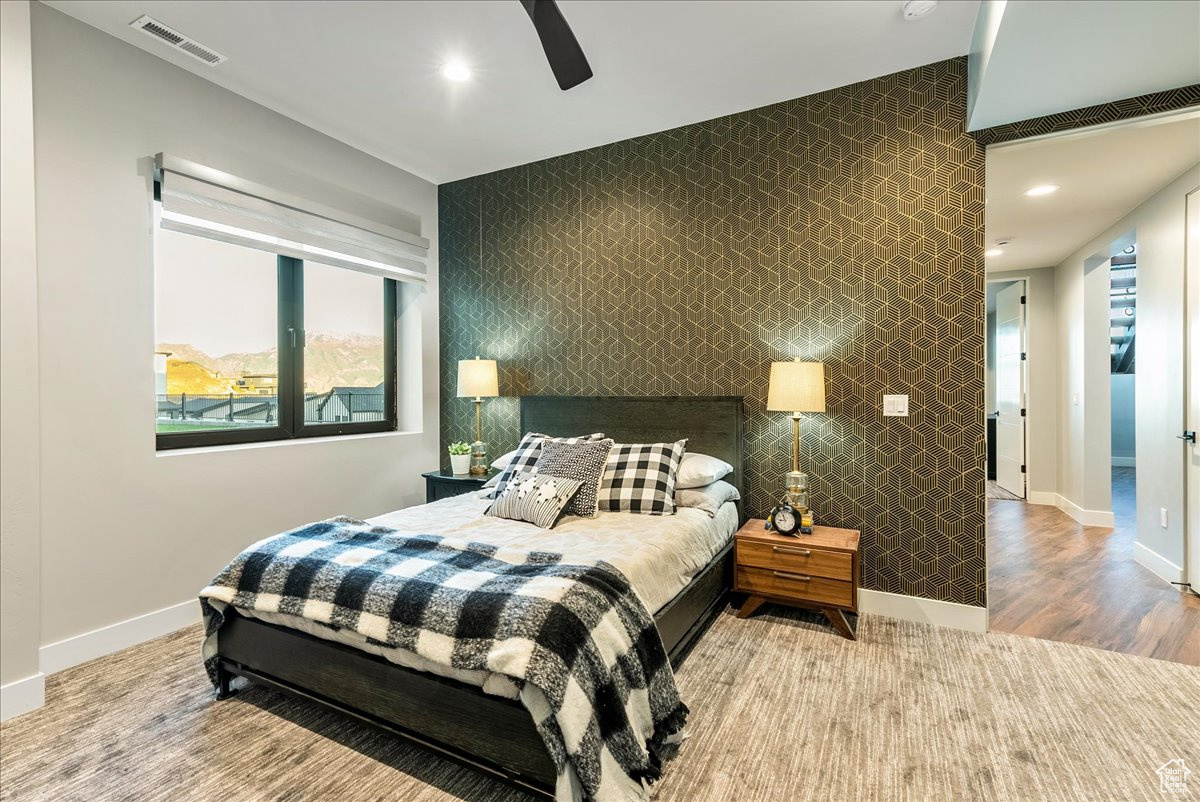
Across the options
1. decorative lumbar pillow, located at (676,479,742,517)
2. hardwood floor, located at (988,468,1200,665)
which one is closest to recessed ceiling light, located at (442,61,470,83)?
decorative lumbar pillow, located at (676,479,742,517)

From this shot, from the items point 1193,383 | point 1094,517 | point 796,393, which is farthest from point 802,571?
point 1094,517

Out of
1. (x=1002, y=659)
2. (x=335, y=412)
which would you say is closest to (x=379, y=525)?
(x=335, y=412)

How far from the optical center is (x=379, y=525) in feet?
8.54

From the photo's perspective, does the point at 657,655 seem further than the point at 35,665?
No

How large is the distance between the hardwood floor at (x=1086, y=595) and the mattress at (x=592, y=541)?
5.55ft

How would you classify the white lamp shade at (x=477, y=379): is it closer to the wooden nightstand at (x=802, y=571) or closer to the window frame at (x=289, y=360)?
the window frame at (x=289, y=360)

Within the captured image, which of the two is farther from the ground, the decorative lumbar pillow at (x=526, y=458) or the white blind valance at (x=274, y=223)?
the white blind valance at (x=274, y=223)

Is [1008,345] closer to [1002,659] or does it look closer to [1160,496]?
[1160,496]

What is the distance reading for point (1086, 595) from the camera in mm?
3328

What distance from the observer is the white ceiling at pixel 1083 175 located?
2.85m

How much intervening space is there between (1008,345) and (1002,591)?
434cm

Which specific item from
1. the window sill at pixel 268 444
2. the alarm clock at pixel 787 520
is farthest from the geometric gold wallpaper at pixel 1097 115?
the window sill at pixel 268 444

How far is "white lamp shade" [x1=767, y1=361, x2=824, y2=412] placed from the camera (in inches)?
117

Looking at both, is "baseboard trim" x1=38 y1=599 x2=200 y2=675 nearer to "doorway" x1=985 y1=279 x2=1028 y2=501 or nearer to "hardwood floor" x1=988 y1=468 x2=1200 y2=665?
"hardwood floor" x1=988 y1=468 x2=1200 y2=665
